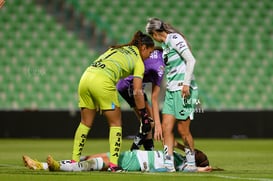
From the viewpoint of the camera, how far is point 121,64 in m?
8.40

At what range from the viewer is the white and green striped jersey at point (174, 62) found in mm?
8672

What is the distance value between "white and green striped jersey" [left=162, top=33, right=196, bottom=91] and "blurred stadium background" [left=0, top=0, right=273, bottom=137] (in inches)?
441

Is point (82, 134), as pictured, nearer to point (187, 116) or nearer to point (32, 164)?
point (32, 164)

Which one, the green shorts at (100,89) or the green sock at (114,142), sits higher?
the green shorts at (100,89)

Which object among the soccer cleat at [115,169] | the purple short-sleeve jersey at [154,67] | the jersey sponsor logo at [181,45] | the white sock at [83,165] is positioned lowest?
the soccer cleat at [115,169]

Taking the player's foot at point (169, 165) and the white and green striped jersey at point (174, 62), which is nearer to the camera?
the player's foot at point (169, 165)

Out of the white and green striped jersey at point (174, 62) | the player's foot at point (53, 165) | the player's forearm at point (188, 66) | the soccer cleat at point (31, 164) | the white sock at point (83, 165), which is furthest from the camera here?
the white and green striped jersey at point (174, 62)

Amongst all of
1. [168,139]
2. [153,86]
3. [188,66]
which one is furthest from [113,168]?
[153,86]

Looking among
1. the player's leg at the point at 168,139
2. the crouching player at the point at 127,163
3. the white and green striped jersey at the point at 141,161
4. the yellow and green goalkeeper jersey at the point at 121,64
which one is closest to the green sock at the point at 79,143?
the crouching player at the point at 127,163

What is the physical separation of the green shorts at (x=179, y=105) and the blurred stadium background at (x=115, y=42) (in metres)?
11.2

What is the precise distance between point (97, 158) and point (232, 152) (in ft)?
17.0

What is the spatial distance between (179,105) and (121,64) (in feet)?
2.99

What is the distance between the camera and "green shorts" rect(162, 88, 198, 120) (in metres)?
8.80

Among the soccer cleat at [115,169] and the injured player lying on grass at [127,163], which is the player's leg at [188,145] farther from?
the soccer cleat at [115,169]
